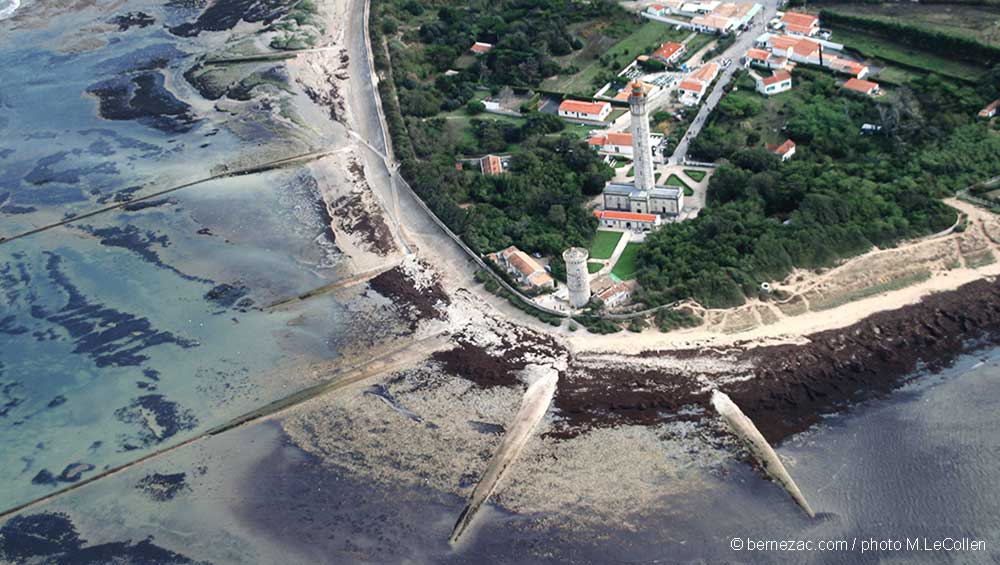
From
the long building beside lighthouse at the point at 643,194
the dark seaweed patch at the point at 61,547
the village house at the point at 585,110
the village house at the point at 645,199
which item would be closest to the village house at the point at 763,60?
the village house at the point at 585,110

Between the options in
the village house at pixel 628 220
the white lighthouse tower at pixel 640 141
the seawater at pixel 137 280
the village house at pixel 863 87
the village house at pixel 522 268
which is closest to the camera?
the seawater at pixel 137 280

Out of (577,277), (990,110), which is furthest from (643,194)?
(990,110)

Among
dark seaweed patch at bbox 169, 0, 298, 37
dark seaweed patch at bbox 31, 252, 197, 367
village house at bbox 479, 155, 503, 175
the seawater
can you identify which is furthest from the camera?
dark seaweed patch at bbox 169, 0, 298, 37

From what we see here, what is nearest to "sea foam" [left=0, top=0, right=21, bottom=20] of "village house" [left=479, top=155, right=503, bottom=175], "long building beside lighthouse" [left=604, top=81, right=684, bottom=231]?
"village house" [left=479, top=155, right=503, bottom=175]

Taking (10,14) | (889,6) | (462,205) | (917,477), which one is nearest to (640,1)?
(889,6)

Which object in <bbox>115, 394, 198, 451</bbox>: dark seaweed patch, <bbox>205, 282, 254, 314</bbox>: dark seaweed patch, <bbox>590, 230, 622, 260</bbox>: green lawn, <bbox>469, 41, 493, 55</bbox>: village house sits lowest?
<bbox>115, 394, 198, 451</bbox>: dark seaweed patch

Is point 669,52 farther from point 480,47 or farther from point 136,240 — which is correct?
point 136,240

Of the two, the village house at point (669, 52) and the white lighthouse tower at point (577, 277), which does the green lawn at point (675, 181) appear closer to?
the white lighthouse tower at point (577, 277)

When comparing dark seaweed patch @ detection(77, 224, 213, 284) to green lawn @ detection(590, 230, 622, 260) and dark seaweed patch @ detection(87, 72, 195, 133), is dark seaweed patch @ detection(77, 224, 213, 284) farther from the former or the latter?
green lawn @ detection(590, 230, 622, 260)
